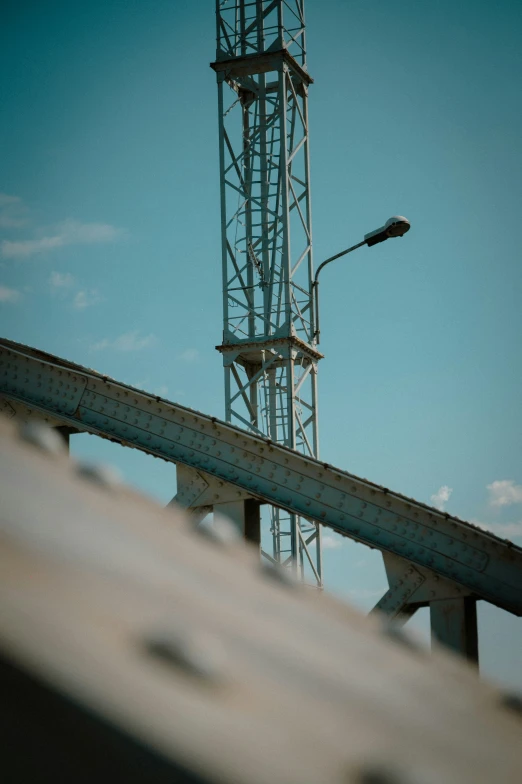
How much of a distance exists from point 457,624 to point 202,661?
278 inches

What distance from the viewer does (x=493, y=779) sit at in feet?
2.92

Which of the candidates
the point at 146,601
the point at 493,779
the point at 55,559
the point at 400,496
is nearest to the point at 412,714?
the point at 493,779

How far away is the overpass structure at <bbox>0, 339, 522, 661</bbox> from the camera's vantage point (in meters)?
7.52

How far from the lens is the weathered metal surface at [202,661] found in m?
0.66

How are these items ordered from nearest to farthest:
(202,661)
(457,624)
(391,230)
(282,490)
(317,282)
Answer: (202,661)
(457,624)
(282,490)
(391,230)
(317,282)

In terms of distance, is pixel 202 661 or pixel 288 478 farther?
pixel 288 478

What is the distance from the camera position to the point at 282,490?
7.93m

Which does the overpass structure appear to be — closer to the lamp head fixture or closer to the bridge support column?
the bridge support column

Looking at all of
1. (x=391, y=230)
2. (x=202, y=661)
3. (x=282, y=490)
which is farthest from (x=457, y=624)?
(x=202, y=661)

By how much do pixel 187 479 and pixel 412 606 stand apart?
7.96ft

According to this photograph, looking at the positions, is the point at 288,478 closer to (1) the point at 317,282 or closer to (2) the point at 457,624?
(2) the point at 457,624

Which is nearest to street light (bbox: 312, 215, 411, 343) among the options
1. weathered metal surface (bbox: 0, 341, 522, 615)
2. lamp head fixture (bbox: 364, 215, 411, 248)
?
lamp head fixture (bbox: 364, 215, 411, 248)

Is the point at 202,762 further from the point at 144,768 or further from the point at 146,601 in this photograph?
the point at 146,601

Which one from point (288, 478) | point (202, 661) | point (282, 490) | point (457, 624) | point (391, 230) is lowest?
point (202, 661)
